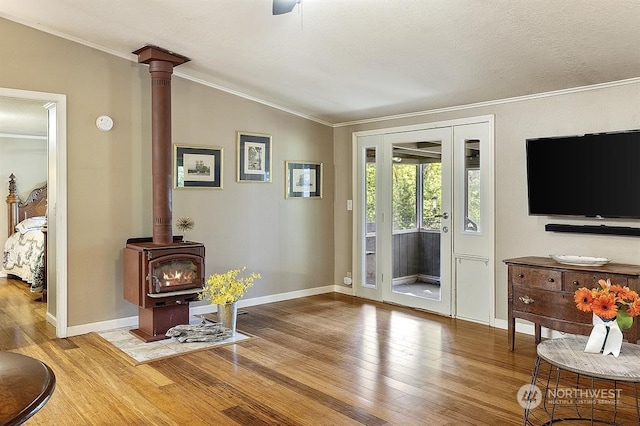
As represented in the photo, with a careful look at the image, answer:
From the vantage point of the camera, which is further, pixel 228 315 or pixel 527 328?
pixel 527 328

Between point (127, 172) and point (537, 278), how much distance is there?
3.76 m

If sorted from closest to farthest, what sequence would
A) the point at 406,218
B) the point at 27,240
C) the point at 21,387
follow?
the point at 21,387 → the point at 406,218 → the point at 27,240

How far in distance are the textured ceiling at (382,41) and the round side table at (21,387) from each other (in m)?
2.58

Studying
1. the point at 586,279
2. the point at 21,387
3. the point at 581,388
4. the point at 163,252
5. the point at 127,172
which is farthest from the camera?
the point at 127,172

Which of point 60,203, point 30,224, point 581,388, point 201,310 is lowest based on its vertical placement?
point 581,388

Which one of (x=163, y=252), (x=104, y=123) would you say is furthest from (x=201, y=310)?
(x=104, y=123)

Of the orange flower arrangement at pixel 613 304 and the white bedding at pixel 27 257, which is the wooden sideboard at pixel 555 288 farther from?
the white bedding at pixel 27 257

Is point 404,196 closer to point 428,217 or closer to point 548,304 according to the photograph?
point 428,217

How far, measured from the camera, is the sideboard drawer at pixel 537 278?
3852mm

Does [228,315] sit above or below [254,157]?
below

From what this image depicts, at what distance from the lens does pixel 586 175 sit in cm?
407

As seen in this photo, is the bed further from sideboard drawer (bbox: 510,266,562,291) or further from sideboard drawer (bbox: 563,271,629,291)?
sideboard drawer (bbox: 563,271,629,291)

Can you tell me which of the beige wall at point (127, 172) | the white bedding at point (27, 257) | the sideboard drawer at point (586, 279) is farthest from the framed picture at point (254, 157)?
the sideboard drawer at point (586, 279)

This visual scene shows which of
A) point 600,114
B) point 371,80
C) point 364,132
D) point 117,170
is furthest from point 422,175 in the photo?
point 117,170
